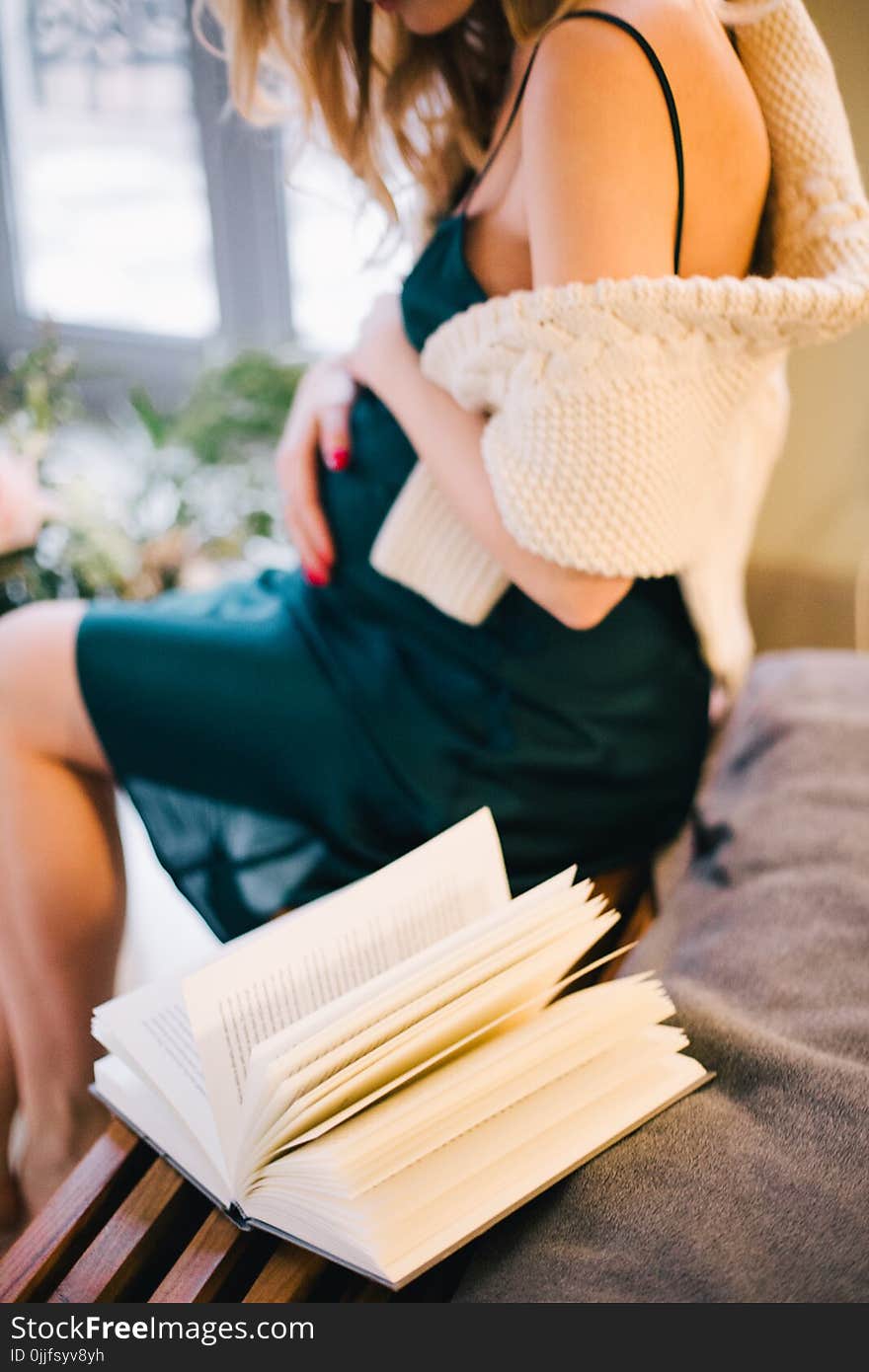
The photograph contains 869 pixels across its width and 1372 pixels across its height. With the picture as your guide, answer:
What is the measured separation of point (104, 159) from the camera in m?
1.22

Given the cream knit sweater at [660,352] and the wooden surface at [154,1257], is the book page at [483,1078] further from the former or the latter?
the cream knit sweater at [660,352]

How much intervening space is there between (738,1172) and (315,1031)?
22 cm

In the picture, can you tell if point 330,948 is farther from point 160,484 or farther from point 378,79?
point 160,484

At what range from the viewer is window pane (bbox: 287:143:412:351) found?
3.10 ft

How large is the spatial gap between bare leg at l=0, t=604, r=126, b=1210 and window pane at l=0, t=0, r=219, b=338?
17.8 inches

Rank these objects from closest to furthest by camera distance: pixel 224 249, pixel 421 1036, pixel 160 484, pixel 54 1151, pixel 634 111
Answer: pixel 421 1036, pixel 634 111, pixel 54 1151, pixel 224 249, pixel 160 484

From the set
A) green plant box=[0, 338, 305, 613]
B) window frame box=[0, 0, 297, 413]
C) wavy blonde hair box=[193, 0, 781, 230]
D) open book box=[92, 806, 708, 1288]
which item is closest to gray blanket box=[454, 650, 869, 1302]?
open book box=[92, 806, 708, 1288]

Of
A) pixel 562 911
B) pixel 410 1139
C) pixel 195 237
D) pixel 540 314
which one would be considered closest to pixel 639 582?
pixel 540 314

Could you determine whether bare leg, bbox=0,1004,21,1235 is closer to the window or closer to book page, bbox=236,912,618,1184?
book page, bbox=236,912,618,1184

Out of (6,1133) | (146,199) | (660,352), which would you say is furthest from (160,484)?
(660,352)

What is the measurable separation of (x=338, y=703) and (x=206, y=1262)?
43 cm

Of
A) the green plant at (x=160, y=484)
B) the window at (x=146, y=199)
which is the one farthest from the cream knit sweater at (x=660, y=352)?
the green plant at (x=160, y=484)

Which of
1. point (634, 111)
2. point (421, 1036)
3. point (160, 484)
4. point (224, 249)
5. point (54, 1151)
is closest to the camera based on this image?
point (421, 1036)

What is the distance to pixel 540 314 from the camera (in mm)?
628
